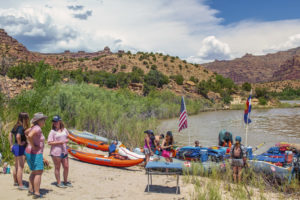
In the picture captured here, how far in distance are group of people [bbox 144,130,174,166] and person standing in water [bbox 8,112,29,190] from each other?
4.81 meters

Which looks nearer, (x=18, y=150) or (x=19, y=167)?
(x=18, y=150)

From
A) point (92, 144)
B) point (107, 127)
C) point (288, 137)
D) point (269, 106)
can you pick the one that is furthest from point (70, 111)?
point (269, 106)

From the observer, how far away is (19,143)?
5773 mm

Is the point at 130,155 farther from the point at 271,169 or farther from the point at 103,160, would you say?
the point at 271,169

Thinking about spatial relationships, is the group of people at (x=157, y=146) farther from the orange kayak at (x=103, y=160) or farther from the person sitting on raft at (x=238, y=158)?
the person sitting on raft at (x=238, y=158)

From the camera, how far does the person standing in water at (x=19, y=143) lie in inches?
225

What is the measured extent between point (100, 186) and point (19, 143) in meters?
2.89

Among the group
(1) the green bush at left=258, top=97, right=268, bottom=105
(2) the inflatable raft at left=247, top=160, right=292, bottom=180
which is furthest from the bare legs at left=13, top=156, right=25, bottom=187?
(1) the green bush at left=258, top=97, right=268, bottom=105

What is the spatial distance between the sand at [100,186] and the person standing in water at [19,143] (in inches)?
13.0

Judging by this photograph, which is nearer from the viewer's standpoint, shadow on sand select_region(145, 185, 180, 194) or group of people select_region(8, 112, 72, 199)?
group of people select_region(8, 112, 72, 199)

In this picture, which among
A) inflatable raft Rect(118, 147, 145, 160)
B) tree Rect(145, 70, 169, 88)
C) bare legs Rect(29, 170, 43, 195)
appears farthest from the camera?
tree Rect(145, 70, 169, 88)

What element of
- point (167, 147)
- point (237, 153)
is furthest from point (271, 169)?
point (167, 147)

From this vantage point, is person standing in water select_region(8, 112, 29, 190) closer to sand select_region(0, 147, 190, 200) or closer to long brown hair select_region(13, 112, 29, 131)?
long brown hair select_region(13, 112, 29, 131)

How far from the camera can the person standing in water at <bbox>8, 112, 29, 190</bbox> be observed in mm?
5719
